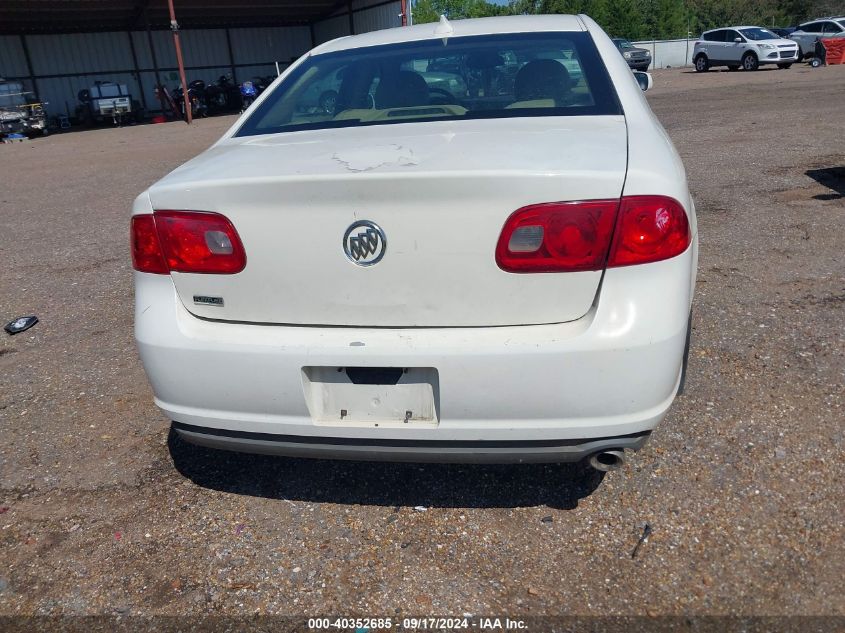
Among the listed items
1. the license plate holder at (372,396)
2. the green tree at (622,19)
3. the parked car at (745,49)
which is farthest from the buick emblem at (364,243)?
the green tree at (622,19)

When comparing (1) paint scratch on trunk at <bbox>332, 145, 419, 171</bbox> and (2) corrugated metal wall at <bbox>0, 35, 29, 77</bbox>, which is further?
(2) corrugated metal wall at <bbox>0, 35, 29, 77</bbox>

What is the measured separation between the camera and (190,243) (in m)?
2.15

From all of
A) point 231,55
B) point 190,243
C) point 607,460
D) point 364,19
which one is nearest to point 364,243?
point 190,243

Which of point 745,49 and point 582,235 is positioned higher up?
point 582,235

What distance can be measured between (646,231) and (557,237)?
25 cm

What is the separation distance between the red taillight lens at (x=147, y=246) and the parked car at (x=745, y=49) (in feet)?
98.7

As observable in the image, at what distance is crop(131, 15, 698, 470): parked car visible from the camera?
193 cm

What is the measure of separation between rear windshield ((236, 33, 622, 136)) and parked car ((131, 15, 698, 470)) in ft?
1.32

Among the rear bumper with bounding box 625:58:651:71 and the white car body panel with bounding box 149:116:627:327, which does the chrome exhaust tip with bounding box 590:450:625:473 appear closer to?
the white car body panel with bounding box 149:116:627:327

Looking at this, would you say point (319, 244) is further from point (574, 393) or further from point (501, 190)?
point (574, 393)

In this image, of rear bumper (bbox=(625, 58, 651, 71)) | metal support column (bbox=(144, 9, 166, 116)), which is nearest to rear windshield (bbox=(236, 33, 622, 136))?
metal support column (bbox=(144, 9, 166, 116))

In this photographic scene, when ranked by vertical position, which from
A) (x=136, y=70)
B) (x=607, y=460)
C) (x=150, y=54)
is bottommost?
(x=607, y=460)

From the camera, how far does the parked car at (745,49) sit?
2694 centimetres

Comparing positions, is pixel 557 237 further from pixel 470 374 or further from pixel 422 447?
pixel 422 447
